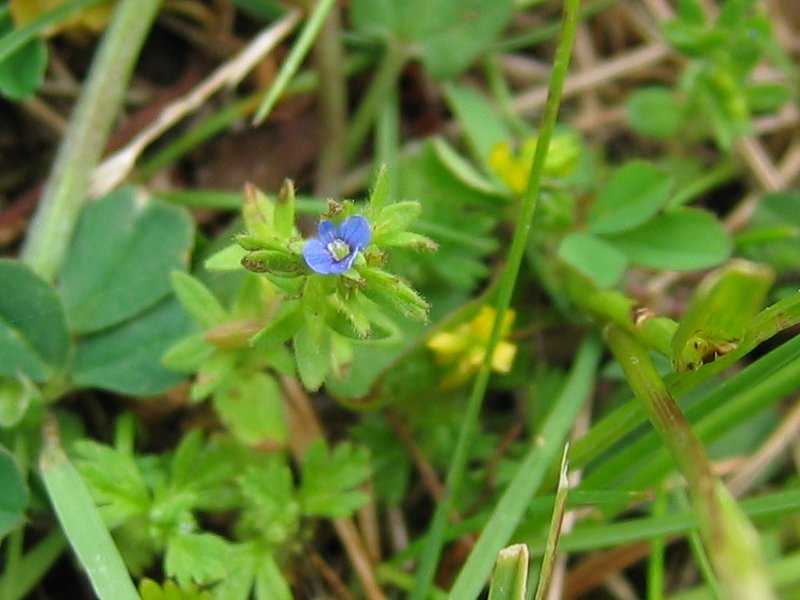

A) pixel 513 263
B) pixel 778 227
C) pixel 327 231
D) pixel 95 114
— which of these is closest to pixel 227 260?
pixel 327 231

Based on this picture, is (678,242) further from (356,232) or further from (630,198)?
(356,232)

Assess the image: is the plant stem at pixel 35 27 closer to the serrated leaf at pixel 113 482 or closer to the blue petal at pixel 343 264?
the serrated leaf at pixel 113 482

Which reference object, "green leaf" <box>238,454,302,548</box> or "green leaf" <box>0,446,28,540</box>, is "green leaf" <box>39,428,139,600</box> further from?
"green leaf" <box>238,454,302,548</box>

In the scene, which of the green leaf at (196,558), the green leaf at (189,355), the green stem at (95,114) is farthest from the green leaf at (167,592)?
the green stem at (95,114)

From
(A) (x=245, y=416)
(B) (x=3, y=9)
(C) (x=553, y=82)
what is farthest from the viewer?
(B) (x=3, y=9)

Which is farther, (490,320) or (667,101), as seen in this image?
(667,101)

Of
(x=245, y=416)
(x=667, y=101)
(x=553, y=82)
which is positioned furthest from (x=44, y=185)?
(x=667, y=101)

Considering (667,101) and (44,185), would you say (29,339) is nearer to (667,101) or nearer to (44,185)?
(44,185)
